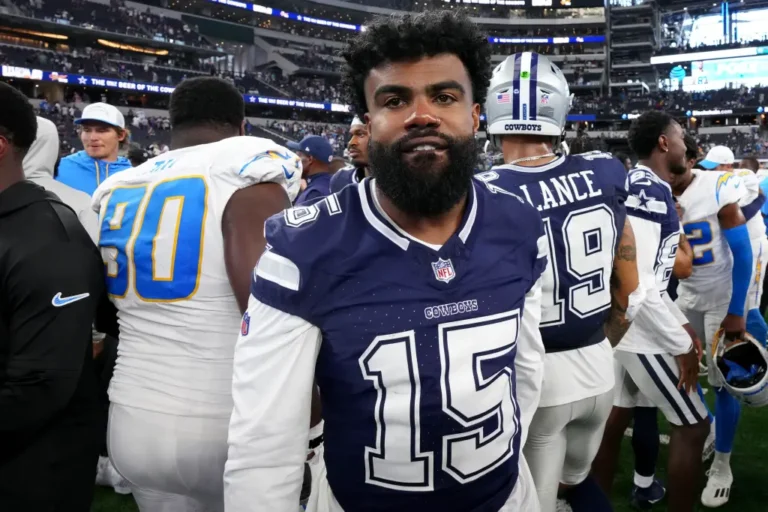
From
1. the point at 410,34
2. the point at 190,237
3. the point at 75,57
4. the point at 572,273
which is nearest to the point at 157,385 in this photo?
the point at 190,237

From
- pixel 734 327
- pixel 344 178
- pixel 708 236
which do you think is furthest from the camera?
pixel 344 178

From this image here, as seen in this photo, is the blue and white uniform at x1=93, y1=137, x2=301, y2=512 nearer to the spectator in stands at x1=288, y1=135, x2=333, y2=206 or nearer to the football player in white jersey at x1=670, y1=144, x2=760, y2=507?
the spectator in stands at x1=288, y1=135, x2=333, y2=206

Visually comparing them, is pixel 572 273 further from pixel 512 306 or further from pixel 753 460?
pixel 753 460

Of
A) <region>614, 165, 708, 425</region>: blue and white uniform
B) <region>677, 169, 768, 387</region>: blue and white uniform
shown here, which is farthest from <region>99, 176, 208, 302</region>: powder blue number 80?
<region>677, 169, 768, 387</region>: blue and white uniform

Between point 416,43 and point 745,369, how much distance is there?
9.51 feet

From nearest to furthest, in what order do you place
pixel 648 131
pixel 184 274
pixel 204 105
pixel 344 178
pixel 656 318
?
pixel 184 274, pixel 204 105, pixel 656 318, pixel 648 131, pixel 344 178

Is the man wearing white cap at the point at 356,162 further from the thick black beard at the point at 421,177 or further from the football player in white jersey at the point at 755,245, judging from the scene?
the thick black beard at the point at 421,177

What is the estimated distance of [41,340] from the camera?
173 centimetres

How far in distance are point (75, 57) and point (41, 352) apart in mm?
35864

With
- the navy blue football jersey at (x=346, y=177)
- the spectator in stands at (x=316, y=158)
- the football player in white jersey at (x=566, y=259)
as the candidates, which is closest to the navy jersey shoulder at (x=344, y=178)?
the navy blue football jersey at (x=346, y=177)

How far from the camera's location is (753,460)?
13.8 feet

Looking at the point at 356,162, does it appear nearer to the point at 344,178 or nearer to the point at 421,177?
the point at 344,178

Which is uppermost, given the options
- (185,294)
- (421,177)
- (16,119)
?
(16,119)

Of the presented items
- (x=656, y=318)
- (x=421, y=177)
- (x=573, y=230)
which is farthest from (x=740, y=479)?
(x=421, y=177)
